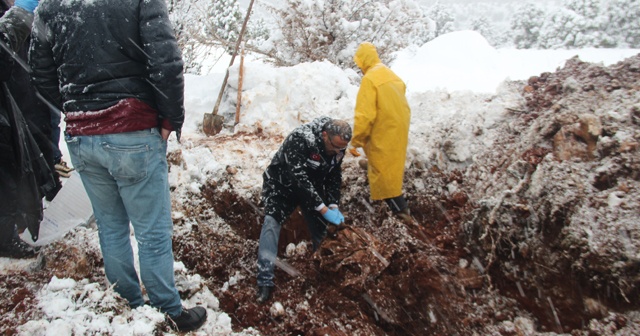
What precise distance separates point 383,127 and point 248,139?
2.22 m

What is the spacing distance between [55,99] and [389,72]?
9.21 ft

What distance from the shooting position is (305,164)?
3.17 meters

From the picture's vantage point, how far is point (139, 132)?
2.01 meters

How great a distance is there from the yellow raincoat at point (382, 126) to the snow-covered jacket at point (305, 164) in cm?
65

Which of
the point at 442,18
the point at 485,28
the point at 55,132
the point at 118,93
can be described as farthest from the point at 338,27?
the point at 485,28

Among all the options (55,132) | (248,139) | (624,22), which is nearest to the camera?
(55,132)

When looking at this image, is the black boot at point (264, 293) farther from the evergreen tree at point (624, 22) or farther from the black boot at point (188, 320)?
the evergreen tree at point (624, 22)

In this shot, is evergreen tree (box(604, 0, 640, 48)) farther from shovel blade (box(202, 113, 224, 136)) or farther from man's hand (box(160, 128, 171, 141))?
man's hand (box(160, 128, 171, 141))

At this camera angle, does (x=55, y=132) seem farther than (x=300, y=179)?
Yes

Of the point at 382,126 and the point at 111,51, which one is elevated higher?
the point at 111,51

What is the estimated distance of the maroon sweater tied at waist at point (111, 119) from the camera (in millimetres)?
1923

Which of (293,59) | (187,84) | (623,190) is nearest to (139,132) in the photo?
(623,190)

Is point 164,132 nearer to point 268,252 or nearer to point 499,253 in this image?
point 268,252

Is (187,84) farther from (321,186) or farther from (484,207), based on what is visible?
(484,207)
